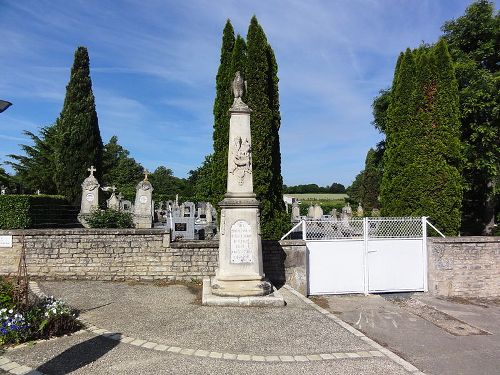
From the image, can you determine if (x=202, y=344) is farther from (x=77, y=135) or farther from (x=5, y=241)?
(x=77, y=135)

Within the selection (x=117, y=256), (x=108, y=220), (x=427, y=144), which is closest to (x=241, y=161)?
(x=117, y=256)

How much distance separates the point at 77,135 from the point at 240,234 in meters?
19.9

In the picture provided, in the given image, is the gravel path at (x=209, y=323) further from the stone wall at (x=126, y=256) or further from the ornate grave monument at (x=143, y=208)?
the ornate grave monument at (x=143, y=208)

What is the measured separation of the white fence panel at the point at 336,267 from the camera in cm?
945

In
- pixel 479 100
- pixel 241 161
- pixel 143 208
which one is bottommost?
pixel 143 208

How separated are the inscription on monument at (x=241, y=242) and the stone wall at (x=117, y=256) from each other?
1.86 m

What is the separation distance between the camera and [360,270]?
9.66m

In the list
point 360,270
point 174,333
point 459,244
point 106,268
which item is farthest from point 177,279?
point 459,244

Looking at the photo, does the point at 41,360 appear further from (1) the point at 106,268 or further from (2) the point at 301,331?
(1) the point at 106,268

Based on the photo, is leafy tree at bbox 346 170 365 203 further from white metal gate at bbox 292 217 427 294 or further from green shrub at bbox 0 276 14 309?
green shrub at bbox 0 276 14 309

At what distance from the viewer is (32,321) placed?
4938 mm

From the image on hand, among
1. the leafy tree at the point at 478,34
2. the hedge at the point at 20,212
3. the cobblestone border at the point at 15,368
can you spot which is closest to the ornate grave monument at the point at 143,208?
the hedge at the point at 20,212

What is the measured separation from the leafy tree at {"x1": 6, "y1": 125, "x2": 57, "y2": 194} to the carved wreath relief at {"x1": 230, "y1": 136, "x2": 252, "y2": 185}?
2822 centimetres

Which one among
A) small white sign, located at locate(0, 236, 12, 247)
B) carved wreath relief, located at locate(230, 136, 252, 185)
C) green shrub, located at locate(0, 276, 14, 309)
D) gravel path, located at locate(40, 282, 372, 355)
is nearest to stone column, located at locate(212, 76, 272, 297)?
carved wreath relief, located at locate(230, 136, 252, 185)
